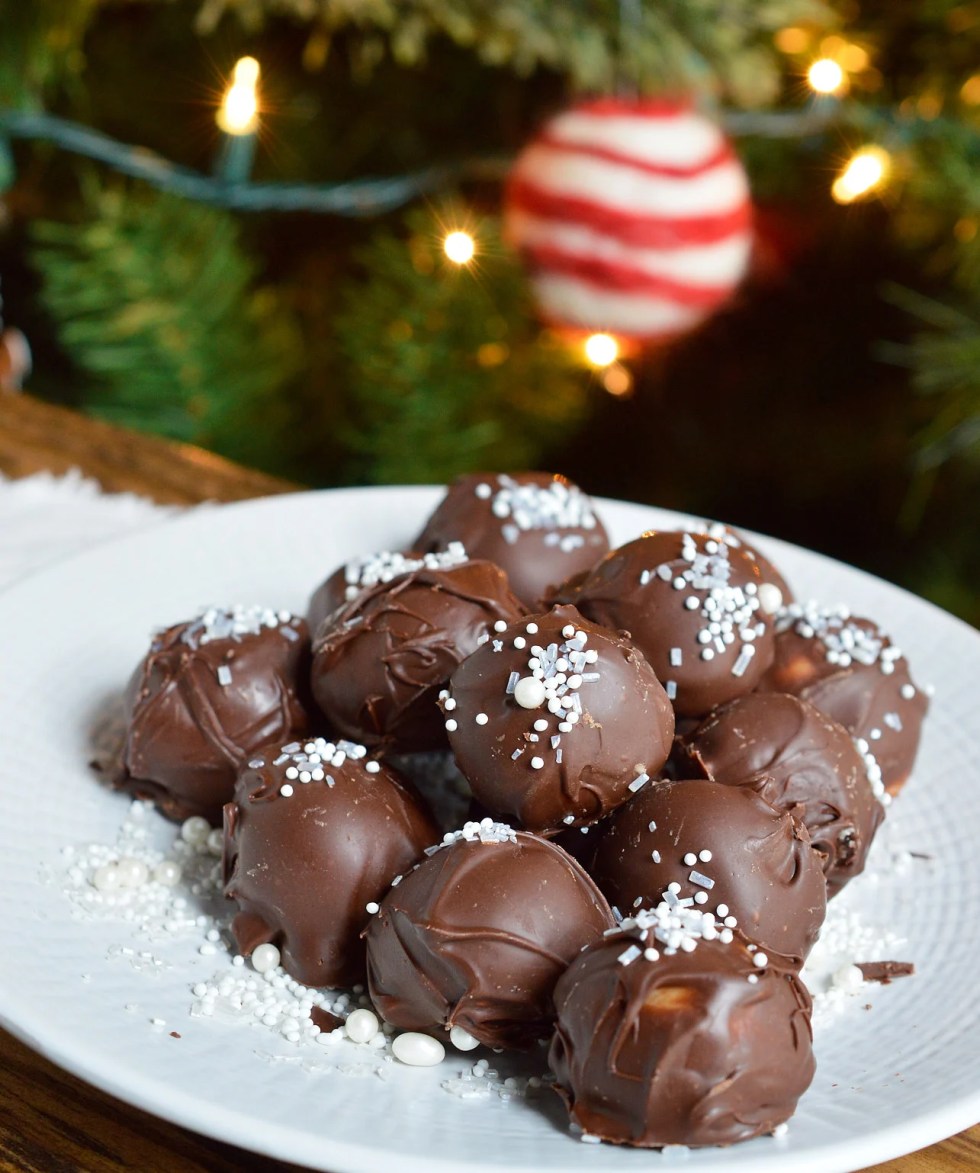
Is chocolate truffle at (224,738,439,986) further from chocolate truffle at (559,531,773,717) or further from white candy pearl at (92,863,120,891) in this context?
chocolate truffle at (559,531,773,717)

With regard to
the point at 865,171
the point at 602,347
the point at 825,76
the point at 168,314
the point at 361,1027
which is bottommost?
the point at 361,1027

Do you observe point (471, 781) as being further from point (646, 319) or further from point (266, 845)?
point (646, 319)

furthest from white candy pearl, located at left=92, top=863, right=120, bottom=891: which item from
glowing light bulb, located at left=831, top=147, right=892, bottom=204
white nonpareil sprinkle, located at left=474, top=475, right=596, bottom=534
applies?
glowing light bulb, located at left=831, top=147, right=892, bottom=204

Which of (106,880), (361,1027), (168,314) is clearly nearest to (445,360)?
(168,314)

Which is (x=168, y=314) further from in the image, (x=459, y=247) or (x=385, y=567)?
(x=385, y=567)

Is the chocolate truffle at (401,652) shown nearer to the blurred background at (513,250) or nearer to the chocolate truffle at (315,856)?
the chocolate truffle at (315,856)

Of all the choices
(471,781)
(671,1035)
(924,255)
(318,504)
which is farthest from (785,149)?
(671,1035)
